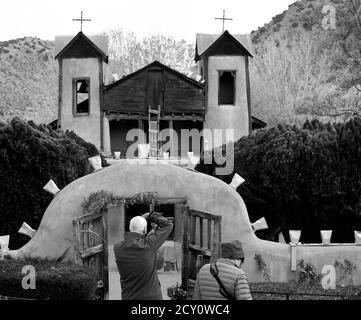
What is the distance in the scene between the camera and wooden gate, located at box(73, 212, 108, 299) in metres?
15.9

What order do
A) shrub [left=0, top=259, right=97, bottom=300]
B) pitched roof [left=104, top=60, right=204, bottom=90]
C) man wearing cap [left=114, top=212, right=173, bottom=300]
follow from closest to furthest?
man wearing cap [left=114, top=212, right=173, bottom=300], shrub [left=0, top=259, right=97, bottom=300], pitched roof [left=104, top=60, right=204, bottom=90]

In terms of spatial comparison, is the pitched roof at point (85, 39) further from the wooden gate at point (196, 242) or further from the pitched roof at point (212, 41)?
the wooden gate at point (196, 242)

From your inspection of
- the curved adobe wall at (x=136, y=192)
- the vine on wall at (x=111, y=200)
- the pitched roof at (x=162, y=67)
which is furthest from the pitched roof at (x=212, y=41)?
the vine on wall at (x=111, y=200)

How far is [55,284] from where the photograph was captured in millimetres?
14828

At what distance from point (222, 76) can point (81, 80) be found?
19.6 ft

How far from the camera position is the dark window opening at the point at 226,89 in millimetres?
36469

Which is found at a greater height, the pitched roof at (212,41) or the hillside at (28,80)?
the hillside at (28,80)

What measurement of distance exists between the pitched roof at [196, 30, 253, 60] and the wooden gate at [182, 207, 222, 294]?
19887 millimetres

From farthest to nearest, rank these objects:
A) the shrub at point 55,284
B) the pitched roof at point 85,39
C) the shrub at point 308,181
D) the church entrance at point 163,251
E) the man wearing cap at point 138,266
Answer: the pitched roof at point 85,39
the shrub at point 308,181
the church entrance at point 163,251
the shrub at point 55,284
the man wearing cap at point 138,266

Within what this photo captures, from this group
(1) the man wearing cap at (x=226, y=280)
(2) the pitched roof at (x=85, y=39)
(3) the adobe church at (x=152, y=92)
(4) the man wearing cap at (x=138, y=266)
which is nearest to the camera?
(1) the man wearing cap at (x=226, y=280)

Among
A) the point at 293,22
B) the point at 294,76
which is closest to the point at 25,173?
the point at 294,76

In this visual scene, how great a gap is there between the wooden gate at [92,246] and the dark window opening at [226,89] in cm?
2055

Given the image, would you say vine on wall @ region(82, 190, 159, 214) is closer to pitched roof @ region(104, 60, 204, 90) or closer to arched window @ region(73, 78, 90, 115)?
arched window @ region(73, 78, 90, 115)

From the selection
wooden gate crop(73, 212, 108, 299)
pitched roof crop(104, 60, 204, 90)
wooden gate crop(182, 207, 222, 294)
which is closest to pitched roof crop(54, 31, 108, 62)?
pitched roof crop(104, 60, 204, 90)
